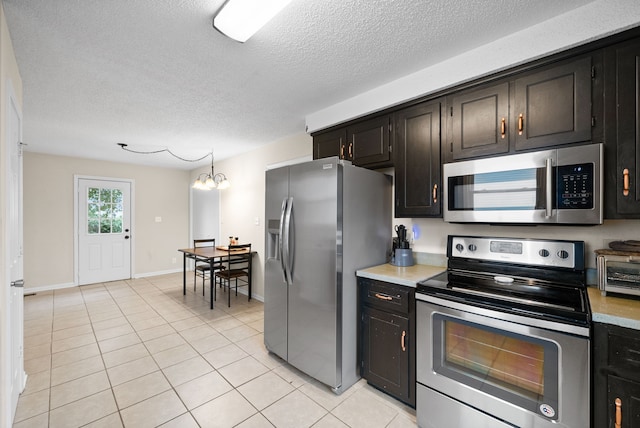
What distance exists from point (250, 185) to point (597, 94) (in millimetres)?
4173

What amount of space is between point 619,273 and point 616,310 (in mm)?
304

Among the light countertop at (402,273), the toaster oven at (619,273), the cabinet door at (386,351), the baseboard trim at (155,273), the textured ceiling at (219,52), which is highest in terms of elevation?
the textured ceiling at (219,52)

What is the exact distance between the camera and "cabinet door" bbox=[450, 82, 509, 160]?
1.80 metres

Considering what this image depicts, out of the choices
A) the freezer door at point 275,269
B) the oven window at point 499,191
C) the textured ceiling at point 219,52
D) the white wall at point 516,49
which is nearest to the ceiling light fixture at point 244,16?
the textured ceiling at point 219,52

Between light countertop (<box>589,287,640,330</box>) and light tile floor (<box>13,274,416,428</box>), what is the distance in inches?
50.4

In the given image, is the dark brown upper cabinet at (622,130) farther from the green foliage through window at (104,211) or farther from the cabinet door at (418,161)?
the green foliage through window at (104,211)

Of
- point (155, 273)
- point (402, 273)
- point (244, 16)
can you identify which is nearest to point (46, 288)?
point (155, 273)

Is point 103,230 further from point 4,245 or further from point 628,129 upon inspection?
point 628,129

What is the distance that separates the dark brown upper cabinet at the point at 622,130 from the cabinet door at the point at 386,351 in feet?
4.46

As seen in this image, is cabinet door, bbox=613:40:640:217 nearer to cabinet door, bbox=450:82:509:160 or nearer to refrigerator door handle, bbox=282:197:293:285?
cabinet door, bbox=450:82:509:160

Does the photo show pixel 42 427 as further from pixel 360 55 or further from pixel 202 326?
pixel 360 55

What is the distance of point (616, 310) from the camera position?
127 cm

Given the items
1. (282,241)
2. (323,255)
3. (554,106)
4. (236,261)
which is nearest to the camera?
(554,106)

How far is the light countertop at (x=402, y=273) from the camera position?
6.28 feet
